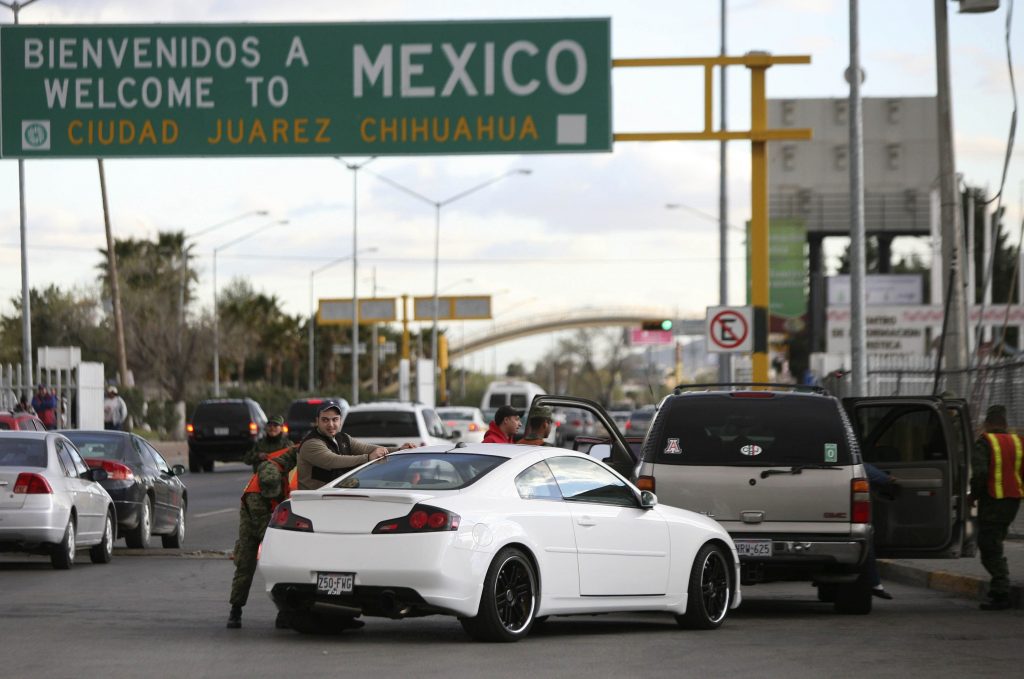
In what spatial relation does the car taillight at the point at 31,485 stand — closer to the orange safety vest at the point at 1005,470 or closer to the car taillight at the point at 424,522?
the car taillight at the point at 424,522

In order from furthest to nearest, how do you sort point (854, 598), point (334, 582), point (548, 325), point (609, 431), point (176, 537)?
point (548, 325) < point (176, 537) < point (609, 431) < point (854, 598) < point (334, 582)

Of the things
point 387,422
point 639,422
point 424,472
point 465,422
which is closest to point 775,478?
point 424,472

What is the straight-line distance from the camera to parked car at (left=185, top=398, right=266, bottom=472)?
1718 inches

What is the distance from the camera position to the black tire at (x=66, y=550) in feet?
59.7

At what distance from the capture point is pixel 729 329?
2700 cm

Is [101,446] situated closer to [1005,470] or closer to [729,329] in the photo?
[729,329]

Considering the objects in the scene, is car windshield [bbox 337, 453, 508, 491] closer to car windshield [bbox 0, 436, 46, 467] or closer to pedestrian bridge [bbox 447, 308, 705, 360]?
car windshield [bbox 0, 436, 46, 467]

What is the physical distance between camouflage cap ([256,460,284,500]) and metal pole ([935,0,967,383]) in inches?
402

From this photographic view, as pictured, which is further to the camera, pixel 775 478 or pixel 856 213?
pixel 856 213

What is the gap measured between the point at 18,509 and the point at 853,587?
8.37 meters

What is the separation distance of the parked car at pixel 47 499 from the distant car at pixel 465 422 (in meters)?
26.1

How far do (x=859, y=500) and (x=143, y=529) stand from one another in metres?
10.2

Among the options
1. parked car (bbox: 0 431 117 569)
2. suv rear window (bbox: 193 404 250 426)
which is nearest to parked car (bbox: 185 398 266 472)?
suv rear window (bbox: 193 404 250 426)

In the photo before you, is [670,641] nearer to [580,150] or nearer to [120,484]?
[120,484]
